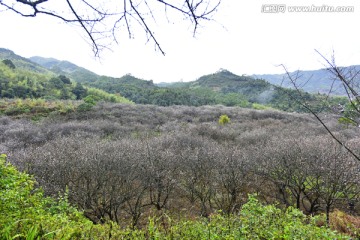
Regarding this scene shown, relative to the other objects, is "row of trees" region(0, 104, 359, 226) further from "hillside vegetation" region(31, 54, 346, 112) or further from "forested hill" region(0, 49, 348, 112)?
"hillside vegetation" region(31, 54, 346, 112)

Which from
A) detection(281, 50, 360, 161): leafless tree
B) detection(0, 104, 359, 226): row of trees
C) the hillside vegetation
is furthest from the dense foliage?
detection(281, 50, 360, 161): leafless tree

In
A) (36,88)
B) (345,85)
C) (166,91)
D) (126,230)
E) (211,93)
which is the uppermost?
(211,93)

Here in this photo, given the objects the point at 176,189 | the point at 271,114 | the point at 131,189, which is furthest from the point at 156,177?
the point at 271,114

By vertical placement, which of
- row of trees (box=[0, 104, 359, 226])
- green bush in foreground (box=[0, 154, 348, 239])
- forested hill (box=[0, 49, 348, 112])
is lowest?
row of trees (box=[0, 104, 359, 226])

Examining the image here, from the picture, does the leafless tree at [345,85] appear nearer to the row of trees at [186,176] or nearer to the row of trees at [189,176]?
the row of trees at [186,176]

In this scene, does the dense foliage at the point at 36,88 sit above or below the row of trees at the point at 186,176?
above

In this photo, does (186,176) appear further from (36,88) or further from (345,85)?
(36,88)

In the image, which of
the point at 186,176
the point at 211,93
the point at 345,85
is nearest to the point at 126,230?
the point at 345,85

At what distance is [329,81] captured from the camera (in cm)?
235

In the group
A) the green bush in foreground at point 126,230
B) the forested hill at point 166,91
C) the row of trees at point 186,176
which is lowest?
the row of trees at point 186,176

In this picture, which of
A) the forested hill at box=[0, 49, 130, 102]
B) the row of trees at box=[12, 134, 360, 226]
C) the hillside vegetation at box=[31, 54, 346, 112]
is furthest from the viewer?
the hillside vegetation at box=[31, 54, 346, 112]

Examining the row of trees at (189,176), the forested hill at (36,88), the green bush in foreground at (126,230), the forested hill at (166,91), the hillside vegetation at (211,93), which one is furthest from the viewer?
the hillside vegetation at (211,93)

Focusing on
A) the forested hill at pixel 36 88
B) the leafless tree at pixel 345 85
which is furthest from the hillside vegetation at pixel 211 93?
the leafless tree at pixel 345 85

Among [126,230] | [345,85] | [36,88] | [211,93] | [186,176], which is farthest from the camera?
[211,93]
